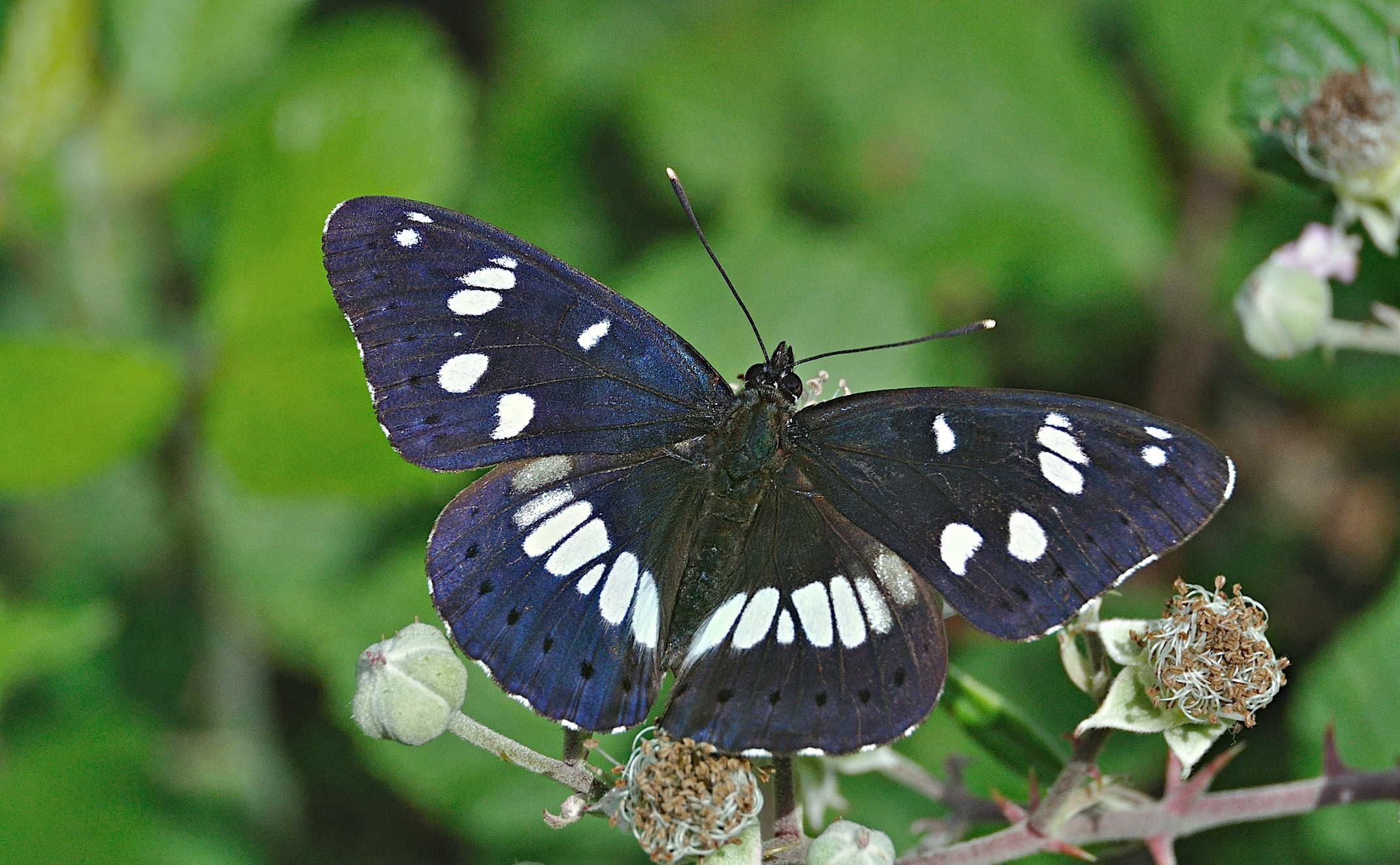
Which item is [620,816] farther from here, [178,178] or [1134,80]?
[1134,80]

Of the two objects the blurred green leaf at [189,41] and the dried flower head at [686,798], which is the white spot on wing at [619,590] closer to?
the dried flower head at [686,798]

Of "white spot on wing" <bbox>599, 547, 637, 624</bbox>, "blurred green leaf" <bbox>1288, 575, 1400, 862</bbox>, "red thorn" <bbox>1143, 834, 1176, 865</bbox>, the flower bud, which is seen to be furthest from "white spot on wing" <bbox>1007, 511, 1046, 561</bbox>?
"blurred green leaf" <bbox>1288, 575, 1400, 862</bbox>

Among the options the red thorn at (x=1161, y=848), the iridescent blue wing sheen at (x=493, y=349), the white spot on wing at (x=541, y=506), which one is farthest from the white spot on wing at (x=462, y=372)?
the red thorn at (x=1161, y=848)

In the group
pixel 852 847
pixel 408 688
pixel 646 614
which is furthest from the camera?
pixel 646 614

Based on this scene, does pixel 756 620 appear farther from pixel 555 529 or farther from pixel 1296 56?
pixel 1296 56

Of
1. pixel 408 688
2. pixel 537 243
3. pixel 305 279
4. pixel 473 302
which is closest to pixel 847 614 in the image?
pixel 408 688
